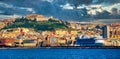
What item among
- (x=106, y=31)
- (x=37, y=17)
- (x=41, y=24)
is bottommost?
(x=106, y=31)

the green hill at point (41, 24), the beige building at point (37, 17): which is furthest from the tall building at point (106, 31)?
the beige building at point (37, 17)

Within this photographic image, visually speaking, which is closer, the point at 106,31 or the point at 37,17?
the point at 37,17

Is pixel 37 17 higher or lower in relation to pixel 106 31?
higher

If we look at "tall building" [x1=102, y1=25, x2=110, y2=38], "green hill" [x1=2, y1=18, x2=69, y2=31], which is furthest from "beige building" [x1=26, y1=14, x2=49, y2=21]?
"tall building" [x1=102, y1=25, x2=110, y2=38]

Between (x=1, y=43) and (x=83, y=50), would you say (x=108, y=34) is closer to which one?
(x=83, y=50)

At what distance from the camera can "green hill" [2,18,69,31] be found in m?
22.8

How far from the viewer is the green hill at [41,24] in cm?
2278

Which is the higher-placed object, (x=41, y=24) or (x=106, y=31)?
(x=41, y=24)

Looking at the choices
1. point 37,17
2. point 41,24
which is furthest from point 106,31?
point 37,17

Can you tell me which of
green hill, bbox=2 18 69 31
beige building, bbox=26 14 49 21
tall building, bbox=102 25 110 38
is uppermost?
beige building, bbox=26 14 49 21

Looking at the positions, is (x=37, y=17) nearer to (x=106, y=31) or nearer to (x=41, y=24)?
(x=41, y=24)

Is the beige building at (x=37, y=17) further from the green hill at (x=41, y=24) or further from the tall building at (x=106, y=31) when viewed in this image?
the tall building at (x=106, y=31)

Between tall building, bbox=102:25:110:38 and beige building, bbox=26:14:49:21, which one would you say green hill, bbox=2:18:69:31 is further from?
tall building, bbox=102:25:110:38

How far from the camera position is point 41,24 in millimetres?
23188
